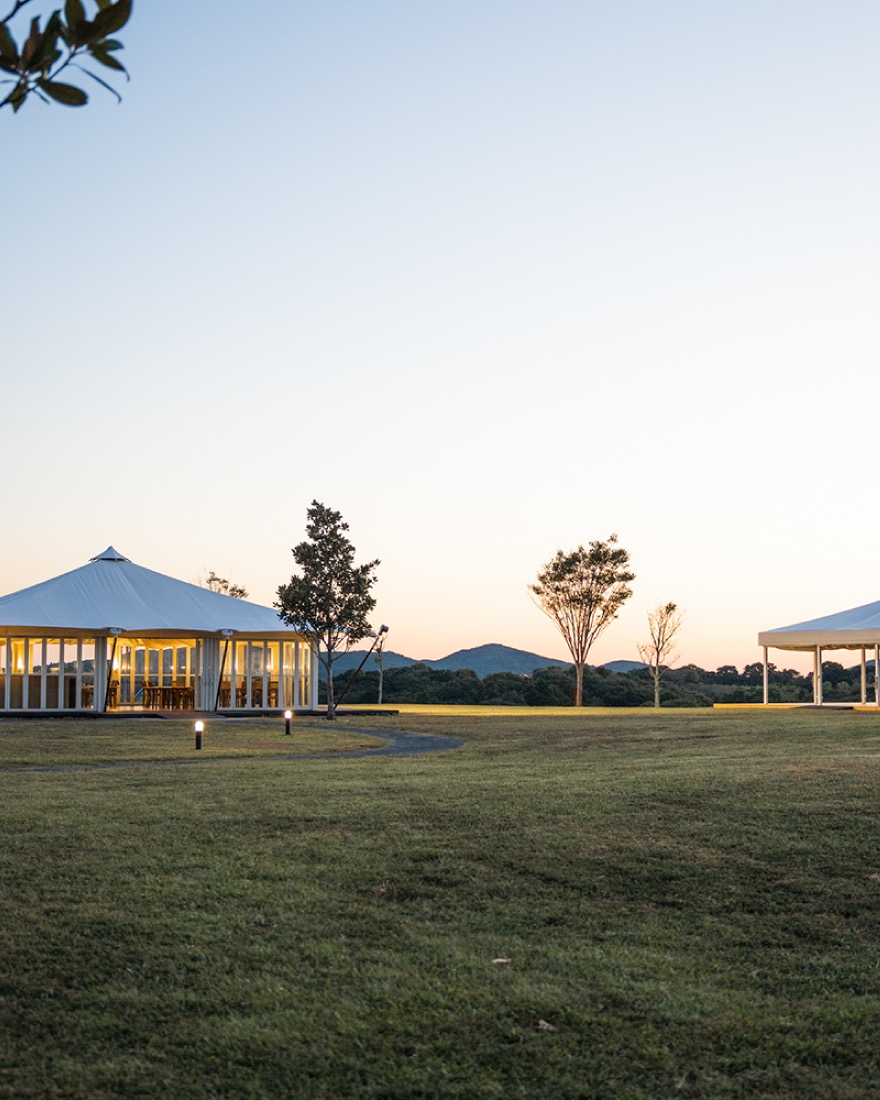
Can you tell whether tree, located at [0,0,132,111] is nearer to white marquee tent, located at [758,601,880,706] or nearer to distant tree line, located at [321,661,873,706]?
white marquee tent, located at [758,601,880,706]

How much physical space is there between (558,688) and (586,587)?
6.50 meters

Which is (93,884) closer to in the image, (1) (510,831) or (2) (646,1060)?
(1) (510,831)

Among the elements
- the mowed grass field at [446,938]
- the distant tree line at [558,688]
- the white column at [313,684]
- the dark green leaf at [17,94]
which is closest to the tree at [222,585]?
the distant tree line at [558,688]

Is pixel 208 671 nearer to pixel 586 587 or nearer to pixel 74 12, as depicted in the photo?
pixel 586 587

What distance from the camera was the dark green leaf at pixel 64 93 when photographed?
2.16m

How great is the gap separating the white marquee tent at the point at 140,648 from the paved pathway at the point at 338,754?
9.04 meters

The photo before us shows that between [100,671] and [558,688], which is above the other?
[100,671]

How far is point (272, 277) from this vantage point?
2130 cm

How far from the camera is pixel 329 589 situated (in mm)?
27062

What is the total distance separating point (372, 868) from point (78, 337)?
17.8 m

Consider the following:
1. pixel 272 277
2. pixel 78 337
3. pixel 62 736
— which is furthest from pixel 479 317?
pixel 62 736

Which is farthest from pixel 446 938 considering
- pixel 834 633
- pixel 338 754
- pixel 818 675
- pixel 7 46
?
pixel 818 675

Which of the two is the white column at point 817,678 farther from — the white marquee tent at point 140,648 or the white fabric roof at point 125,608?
the white fabric roof at point 125,608

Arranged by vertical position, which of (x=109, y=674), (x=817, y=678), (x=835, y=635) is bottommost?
(x=817, y=678)
